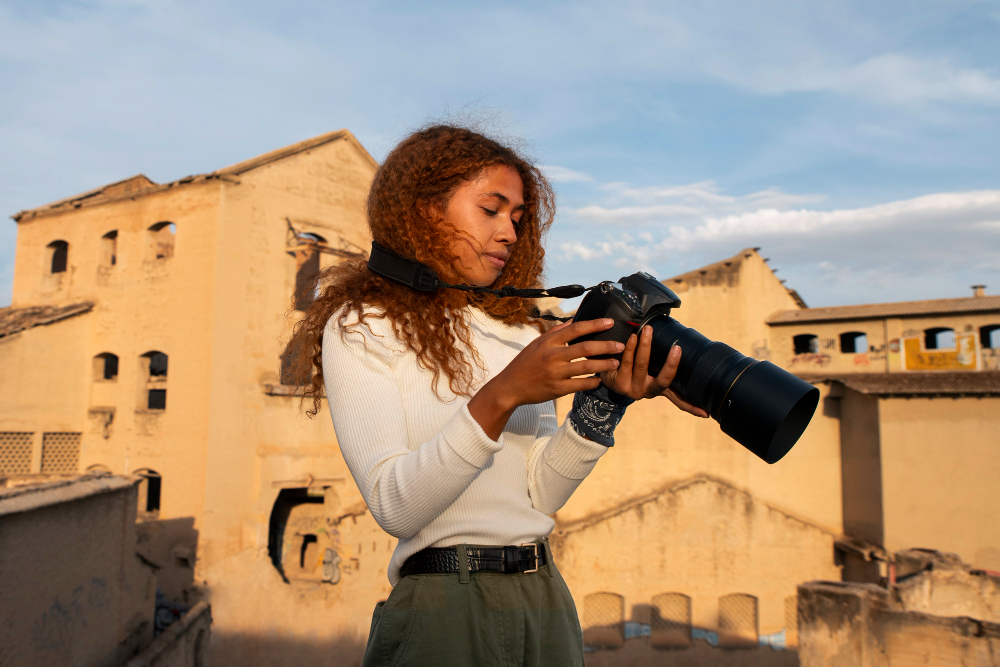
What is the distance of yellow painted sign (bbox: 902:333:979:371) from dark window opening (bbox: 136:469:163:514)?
19076mm

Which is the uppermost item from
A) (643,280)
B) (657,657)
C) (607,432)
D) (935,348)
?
(935,348)

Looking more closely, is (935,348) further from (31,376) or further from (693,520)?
(31,376)

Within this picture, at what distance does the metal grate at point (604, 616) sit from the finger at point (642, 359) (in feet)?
55.5

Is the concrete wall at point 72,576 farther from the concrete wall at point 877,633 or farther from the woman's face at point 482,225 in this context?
the concrete wall at point 877,633

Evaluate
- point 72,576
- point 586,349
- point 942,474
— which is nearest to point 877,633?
point 586,349

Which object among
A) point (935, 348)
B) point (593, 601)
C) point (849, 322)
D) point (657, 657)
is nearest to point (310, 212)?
point (593, 601)

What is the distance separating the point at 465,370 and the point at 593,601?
1709 cm

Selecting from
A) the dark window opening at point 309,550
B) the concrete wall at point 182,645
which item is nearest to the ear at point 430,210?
the concrete wall at point 182,645

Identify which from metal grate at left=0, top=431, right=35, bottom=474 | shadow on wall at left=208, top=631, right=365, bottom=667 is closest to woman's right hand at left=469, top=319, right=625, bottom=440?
shadow on wall at left=208, top=631, right=365, bottom=667

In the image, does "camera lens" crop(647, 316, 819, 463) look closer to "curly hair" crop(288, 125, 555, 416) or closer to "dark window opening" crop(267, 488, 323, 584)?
"curly hair" crop(288, 125, 555, 416)

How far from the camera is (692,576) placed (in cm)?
1695

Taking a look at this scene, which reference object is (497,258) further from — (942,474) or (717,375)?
(942,474)

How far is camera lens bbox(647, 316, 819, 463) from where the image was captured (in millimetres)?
1451

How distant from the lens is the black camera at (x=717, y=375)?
1.46 meters
